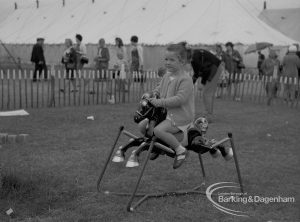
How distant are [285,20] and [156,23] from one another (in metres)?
9.74

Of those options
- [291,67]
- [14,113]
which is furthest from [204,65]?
[291,67]

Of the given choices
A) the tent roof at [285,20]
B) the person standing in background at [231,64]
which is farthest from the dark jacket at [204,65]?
the tent roof at [285,20]

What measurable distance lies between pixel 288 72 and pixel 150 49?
12.1m

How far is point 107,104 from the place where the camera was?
45.4 feet

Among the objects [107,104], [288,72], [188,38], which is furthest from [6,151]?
[188,38]

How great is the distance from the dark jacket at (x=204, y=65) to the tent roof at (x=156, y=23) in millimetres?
12845

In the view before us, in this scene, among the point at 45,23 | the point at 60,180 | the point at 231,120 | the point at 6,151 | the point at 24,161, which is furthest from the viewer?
the point at 45,23

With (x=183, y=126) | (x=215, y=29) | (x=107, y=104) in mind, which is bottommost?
(x=107, y=104)

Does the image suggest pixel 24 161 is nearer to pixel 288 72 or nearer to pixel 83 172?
pixel 83 172

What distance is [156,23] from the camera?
26094 millimetres

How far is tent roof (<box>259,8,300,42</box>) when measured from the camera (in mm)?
29308

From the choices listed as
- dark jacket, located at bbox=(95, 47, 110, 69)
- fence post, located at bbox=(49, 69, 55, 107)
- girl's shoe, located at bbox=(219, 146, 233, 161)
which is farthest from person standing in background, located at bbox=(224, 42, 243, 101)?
girl's shoe, located at bbox=(219, 146, 233, 161)

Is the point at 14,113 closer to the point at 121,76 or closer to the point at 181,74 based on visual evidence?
the point at 121,76

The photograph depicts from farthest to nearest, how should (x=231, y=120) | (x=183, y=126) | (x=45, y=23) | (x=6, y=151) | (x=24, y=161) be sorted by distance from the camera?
(x=45, y=23) < (x=231, y=120) < (x=6, y=151) < (x=24, y=161) < (x=183, y=126)
